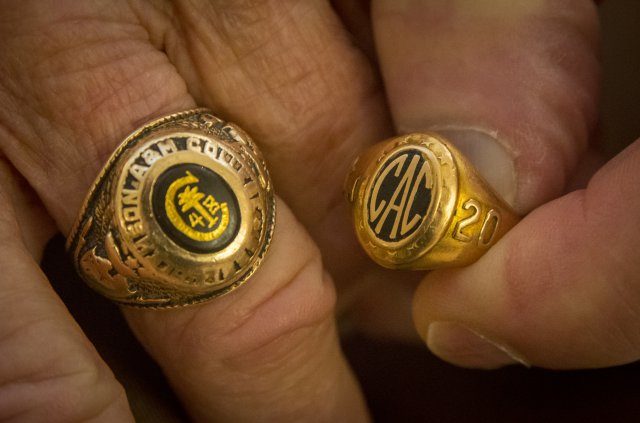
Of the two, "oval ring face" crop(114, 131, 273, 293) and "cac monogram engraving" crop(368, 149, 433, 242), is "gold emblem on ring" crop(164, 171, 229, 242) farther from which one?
"cac monogram engraving" crop(368, 149, 433, 242)

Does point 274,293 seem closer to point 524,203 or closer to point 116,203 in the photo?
point 116,203

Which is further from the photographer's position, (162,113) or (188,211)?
(162,113)

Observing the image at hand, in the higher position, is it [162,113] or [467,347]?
[162,113]

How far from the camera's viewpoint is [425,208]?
749mm

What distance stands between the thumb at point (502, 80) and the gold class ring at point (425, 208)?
0.29ft

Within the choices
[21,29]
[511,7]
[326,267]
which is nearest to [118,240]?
[21,29]

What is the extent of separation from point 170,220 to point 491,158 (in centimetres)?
43

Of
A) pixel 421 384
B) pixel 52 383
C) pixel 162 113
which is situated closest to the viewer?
pixel 52 383

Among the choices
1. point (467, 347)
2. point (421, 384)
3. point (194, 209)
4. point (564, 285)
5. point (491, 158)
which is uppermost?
point (194, 209)

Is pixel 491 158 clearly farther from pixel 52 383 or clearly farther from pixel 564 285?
pixel 52 383

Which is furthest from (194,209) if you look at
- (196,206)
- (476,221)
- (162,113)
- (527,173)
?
(527,173)

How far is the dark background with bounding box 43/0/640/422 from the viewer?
3.25 ft

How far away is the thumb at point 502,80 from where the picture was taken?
848 mm

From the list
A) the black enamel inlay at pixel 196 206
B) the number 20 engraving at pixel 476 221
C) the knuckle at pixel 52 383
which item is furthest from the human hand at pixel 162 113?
the number 20 engraving at pixel 476 221
